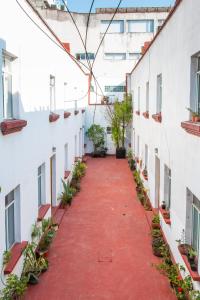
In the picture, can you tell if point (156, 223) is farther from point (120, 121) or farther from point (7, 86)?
point (120, 121)

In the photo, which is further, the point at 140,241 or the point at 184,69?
the point at 140,241

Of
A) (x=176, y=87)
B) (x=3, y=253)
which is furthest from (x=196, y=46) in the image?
(x=3, y=253)

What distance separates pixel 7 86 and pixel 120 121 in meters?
17.9

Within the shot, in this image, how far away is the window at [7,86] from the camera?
22.2 ft

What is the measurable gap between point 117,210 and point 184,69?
727cm

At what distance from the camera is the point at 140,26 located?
3281 centimetres

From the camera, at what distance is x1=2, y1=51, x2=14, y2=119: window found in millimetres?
6769

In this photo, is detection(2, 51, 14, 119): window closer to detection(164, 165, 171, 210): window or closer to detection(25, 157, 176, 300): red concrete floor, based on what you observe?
detection(25, 157, 176, 300): red concrete floor

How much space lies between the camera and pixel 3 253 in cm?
614

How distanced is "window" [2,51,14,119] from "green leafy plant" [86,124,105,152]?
18.4 meters

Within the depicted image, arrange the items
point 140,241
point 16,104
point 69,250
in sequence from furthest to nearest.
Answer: point 140,241 < point 69,250 < point 16,104

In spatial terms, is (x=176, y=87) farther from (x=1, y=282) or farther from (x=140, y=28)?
(x=140, y=28)

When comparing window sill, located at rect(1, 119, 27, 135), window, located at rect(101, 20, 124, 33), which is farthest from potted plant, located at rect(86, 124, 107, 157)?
window sill, located at rect(1, 119, 27, 135)

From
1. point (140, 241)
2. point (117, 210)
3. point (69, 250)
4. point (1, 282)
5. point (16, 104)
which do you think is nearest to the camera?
point (1, 282)
